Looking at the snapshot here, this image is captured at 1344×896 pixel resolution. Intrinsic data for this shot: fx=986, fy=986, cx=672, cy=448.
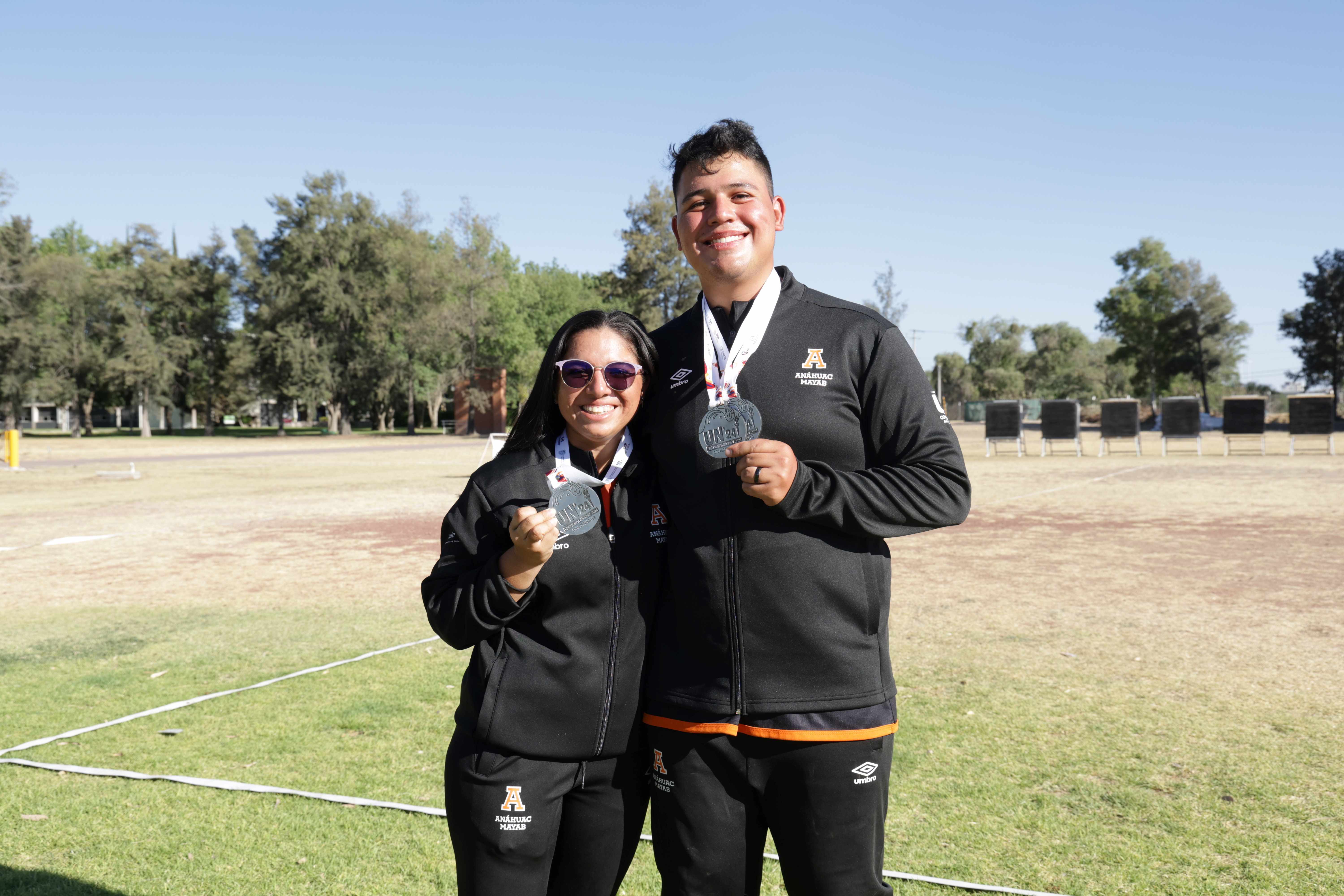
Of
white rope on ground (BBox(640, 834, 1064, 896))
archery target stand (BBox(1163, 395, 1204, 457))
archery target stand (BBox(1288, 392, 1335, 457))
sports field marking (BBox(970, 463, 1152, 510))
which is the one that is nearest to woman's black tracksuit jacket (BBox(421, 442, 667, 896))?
white rope on ground (BBox(640, 834, 1064, 896))

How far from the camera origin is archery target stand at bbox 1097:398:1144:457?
35969 millimetres

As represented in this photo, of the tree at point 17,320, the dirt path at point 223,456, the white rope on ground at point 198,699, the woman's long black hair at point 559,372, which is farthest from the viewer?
the tree at point 17,320

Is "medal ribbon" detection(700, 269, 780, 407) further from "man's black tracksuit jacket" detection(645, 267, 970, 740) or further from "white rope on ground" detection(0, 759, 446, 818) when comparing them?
"white rope on ground" detection(0, 759, 446, 818)

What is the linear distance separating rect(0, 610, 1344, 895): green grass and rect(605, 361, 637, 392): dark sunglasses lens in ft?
7.41

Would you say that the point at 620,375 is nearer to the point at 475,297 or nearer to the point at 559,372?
the point at 559,372

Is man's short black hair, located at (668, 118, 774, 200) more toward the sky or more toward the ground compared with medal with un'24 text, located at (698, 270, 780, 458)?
more toward the sky

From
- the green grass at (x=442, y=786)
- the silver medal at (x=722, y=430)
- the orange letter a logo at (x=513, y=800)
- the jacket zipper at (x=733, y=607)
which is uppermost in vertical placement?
the silver medal at (x=722, y=430)

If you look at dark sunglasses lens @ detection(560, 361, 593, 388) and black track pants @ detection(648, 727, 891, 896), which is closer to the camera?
black track pants @ detection(648, 727, 891, 896)


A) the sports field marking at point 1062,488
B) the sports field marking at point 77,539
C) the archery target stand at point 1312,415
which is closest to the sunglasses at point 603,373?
the sports field marking at point 77,539

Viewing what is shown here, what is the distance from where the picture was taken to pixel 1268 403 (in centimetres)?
7244

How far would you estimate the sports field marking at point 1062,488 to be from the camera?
1791 cm

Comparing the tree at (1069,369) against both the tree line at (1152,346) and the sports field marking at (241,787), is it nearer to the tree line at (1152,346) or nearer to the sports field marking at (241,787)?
the tree line at (1152,346)

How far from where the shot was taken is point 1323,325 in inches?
2350

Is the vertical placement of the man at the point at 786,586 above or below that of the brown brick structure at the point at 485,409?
below
